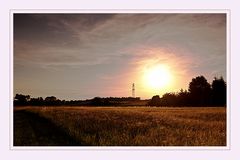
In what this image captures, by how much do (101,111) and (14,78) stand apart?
1.41 metres

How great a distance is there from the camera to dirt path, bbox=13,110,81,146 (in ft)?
26.5

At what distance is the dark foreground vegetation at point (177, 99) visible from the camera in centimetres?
815

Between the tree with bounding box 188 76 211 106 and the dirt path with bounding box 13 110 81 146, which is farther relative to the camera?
the tree with bounding box 188 76 211 106

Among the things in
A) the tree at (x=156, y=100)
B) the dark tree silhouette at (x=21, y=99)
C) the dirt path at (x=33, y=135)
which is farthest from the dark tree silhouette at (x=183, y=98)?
the dark tree silhouette at (x=21, y=99)

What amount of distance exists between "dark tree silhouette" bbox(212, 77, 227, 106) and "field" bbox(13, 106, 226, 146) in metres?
0.10

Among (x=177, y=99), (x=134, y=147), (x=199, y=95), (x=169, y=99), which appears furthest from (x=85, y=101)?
(x=199, y=95)

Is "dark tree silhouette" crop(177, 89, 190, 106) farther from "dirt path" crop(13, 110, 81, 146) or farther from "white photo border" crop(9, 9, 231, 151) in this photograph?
"dirt path" crop(13, 110, 81, 146)

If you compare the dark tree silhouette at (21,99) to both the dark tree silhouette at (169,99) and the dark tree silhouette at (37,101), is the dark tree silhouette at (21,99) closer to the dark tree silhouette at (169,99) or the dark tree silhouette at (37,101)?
the dark tree silhouette at (37,101)

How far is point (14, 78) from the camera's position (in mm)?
8109

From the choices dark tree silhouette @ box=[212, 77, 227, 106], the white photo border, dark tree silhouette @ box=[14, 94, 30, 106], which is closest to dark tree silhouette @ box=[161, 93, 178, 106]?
dark tree silhouette @ box=[212, 77, 227, 106]

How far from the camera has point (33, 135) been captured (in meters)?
8.23

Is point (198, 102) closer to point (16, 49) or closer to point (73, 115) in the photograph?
point (73, 115)
